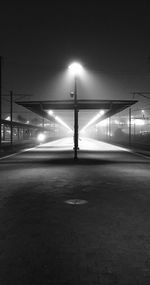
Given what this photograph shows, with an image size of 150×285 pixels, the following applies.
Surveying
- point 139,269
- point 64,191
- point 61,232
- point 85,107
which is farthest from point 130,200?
point 85,107

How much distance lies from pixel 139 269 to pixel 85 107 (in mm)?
32268

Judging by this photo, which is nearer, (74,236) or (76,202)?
(74,236)

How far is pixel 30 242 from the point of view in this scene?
5.59m

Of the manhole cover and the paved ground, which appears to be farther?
the manhole cover

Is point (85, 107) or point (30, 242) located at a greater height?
point (85, 107)

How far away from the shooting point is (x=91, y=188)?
11.3m

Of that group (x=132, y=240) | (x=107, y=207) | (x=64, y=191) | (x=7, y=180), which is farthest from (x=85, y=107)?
(x=132, y=240)

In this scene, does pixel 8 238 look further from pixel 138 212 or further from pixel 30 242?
pixel 138 212

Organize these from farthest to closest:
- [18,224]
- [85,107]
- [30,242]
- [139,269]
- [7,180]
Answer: [85,107] < [7,180] < [18,224] < [30,242] < [139,269]

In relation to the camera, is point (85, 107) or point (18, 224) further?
point (85, 107)

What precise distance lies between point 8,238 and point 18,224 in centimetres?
96

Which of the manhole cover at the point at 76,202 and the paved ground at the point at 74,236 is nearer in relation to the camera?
the paved ground at the point at 74,236

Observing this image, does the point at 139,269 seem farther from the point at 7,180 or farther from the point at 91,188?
the point at 7,180

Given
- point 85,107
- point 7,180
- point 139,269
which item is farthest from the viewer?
point 85,107
